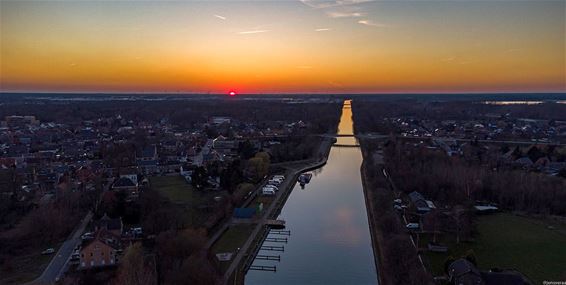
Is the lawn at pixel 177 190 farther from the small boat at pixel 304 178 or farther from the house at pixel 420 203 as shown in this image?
the house at pixel 420 203

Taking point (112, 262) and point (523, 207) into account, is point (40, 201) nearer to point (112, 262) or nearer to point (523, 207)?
point (112, 262)

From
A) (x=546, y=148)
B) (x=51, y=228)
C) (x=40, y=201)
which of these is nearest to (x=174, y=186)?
(x=40, y=201)

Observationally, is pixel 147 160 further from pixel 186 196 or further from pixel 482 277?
pixel 482 277

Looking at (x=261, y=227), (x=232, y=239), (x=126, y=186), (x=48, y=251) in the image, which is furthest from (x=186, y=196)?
(x=48, y=251)

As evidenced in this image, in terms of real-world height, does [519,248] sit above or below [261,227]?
above

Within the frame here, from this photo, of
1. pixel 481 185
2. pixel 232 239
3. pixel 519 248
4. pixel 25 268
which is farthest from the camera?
pixel 481 185

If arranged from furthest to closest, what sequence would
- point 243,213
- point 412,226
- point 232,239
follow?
1. point 243,213
2. point 412,226
3. point 232,239

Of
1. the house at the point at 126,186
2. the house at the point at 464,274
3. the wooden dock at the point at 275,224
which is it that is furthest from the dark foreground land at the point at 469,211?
the house at the point at 126,186
